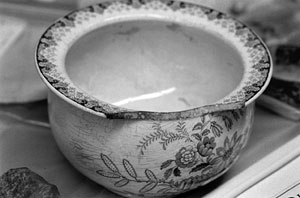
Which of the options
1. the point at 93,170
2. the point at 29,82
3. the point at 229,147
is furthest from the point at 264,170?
the point at 29,82

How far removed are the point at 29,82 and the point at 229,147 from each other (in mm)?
302

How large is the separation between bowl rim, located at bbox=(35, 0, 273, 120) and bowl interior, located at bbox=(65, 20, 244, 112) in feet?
0.04

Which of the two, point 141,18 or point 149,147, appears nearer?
point 149,147

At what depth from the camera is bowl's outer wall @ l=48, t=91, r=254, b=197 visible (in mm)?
550

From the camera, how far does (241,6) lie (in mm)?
856

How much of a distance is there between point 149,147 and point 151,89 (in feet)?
0.68

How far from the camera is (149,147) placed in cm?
55

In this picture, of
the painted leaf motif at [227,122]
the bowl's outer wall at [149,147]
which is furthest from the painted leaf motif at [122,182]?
the painted leaf motif at [227,122]

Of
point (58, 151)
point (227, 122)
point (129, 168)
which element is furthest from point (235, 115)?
point (58, 151)

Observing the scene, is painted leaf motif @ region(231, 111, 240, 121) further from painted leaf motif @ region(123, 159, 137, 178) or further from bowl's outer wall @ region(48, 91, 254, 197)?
painted leaf motif @ region(123, 159, 137, 178)

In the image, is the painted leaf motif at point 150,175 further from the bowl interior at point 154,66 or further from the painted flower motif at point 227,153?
the bowl interior at point 154,66

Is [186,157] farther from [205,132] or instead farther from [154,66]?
[154,66]

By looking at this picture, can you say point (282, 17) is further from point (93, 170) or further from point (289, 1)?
point (93, 170)

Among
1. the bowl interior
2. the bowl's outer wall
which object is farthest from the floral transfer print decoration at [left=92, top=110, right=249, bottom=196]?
the bowl interior
